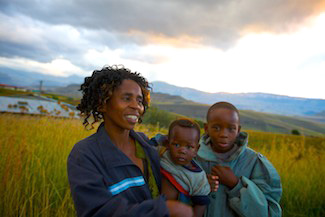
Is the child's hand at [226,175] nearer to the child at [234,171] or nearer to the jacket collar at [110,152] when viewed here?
the child at [234,171]

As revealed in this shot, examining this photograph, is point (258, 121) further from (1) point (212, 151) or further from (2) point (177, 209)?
(2) point (177, 209)

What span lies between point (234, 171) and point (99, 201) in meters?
1.13

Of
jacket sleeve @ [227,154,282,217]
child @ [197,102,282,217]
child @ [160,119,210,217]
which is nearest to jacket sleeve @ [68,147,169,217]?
child @ [160,119,210,217]

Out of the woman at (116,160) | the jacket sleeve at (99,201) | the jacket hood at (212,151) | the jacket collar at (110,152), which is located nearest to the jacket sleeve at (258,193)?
the jacket hood at (212,151)

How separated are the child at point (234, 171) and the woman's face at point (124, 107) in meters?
0.69

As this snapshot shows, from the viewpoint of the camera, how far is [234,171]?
6.24ft

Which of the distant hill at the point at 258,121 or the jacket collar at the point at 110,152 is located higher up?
the jacket collar at the point at 110,152

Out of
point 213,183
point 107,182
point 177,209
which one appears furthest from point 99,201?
point 213,183

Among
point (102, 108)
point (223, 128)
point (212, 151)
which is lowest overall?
point (212, 151)

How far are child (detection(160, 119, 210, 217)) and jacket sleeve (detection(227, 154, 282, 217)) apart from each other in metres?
A: 0.29

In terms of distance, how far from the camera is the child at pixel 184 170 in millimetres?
1602

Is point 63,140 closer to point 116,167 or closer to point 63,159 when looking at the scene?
point 63,159

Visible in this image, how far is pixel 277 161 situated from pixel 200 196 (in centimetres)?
502

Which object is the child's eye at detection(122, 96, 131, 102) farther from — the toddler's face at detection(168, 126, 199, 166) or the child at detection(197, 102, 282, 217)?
the child at detection(197, 102, 282, 217)
